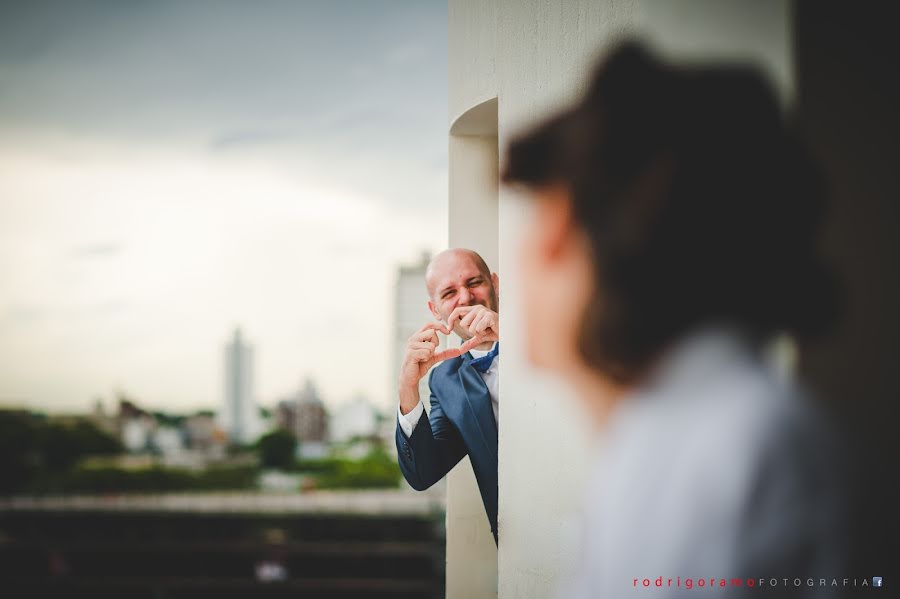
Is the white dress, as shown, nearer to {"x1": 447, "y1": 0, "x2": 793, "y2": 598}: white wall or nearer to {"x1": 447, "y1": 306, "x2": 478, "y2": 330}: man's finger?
{"x1": 447, "y1": 0, "x2": 793, "y2": 598}: white wall

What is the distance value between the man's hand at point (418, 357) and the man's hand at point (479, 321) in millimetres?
28

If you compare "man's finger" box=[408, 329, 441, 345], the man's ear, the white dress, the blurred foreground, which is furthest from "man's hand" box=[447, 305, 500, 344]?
the blurred foreground

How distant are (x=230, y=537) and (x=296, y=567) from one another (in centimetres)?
996

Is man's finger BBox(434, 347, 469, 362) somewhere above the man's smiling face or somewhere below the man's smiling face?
below

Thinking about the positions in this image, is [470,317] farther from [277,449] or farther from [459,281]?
[277,449]

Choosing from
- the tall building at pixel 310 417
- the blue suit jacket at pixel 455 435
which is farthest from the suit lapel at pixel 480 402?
the tall building at pixel 310 417

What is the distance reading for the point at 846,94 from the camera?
151 centimetres

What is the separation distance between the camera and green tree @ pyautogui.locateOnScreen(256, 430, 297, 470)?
147ft

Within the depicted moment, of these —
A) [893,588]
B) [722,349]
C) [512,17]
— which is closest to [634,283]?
[722,349]

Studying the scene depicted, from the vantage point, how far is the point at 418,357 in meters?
2.78

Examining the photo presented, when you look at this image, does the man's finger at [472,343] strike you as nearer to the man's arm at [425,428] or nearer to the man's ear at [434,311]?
the man's arm at [425,428]

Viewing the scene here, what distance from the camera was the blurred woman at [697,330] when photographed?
130 cm

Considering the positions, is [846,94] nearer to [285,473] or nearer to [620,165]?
[620,165]

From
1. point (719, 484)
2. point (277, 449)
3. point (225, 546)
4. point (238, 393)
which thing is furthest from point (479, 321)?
point (238, 393)
